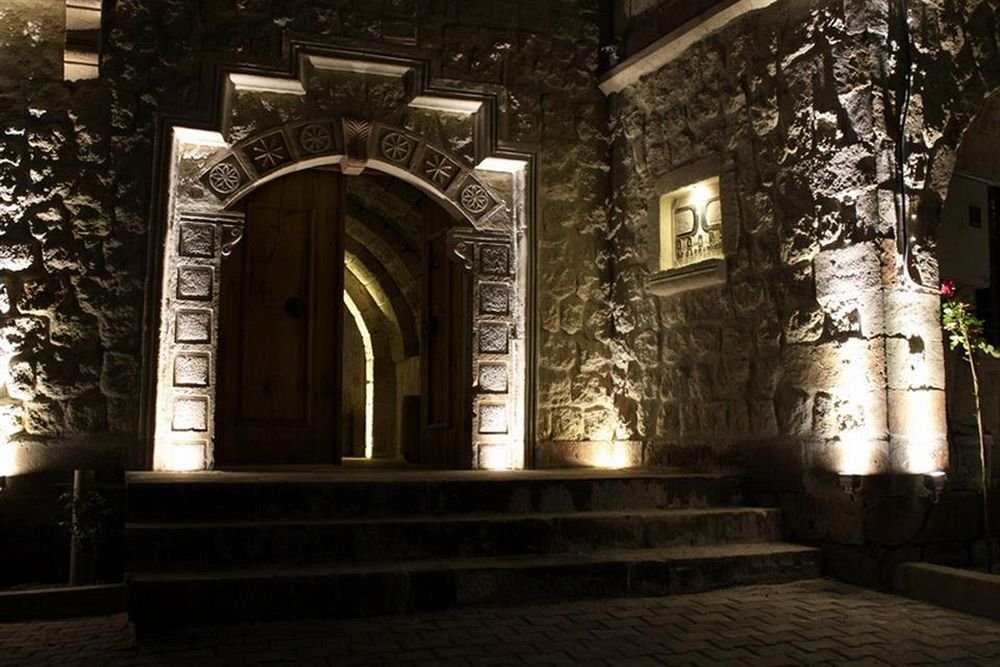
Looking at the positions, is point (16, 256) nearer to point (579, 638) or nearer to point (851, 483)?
point (579, 638)

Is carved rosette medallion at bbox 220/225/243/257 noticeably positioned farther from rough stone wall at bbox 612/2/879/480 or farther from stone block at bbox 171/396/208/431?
rough stone wall at bbox 612/2/879/480

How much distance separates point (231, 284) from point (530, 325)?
2.17 metres

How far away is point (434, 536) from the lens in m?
4.75

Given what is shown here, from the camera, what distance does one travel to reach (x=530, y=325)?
22.5 feet

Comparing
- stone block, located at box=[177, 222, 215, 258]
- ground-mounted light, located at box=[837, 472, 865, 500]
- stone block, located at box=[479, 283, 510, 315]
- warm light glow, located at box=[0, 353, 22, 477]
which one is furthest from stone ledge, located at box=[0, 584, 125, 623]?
ground-mounted light, located at box=[837, 472, 865, 500]

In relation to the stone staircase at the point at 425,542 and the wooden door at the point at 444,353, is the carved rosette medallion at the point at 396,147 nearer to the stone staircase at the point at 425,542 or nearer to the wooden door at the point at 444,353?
the wooden door at the point at 444,353

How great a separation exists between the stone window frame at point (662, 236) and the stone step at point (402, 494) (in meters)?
1.29

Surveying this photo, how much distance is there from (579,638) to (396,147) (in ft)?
12.9

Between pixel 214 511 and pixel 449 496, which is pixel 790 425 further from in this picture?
pixel 214 511

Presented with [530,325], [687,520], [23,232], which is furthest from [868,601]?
[23,232]

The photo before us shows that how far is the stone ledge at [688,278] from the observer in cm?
598

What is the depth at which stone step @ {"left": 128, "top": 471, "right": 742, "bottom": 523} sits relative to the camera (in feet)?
15.3

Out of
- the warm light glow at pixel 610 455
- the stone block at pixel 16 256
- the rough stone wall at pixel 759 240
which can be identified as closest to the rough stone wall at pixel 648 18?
the rough stone wall at pixel 759 240

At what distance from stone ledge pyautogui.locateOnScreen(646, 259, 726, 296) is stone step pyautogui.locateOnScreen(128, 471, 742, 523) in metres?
1.25
